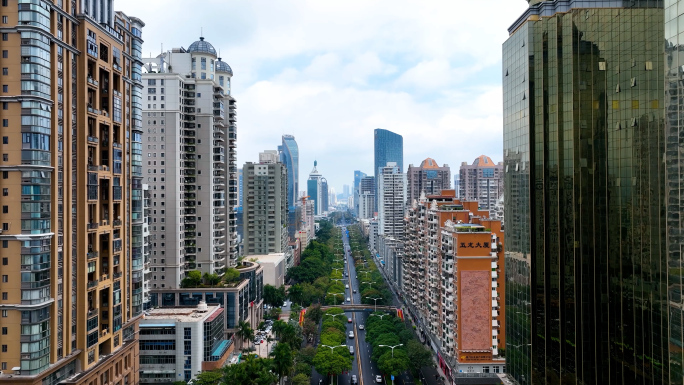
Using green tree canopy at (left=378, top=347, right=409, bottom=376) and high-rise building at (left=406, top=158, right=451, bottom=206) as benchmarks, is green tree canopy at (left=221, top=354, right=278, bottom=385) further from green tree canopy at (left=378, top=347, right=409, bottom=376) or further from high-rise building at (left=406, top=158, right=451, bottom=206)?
high-rise building at (left=406, top=158, right=451, bottom=206)

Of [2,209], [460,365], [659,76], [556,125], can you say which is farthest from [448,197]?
[2,209]

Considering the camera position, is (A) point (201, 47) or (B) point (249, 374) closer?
(B) point (249, 374)

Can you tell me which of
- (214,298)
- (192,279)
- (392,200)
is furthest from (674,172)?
(392,200)

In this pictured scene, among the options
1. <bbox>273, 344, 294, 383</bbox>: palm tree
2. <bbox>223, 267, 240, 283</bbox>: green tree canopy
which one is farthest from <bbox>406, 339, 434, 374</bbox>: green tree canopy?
<bbox>223, 267, 240, 283</bbox>: green tree canopy

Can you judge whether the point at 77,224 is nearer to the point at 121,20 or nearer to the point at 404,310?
the point at 121,20

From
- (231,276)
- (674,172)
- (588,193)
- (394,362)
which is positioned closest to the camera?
(674,172)

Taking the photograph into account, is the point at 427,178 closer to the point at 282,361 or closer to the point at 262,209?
the point at 262,209
